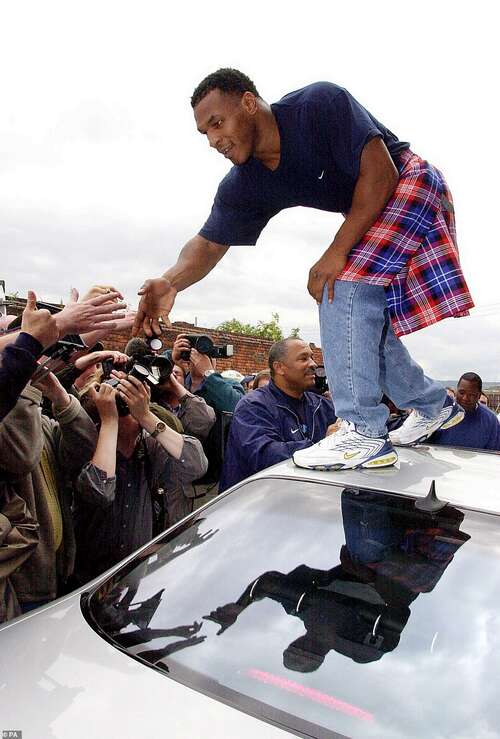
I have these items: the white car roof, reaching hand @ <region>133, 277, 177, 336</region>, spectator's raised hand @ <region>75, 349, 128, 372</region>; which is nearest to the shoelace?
the white car roof

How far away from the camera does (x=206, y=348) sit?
3.64 metres

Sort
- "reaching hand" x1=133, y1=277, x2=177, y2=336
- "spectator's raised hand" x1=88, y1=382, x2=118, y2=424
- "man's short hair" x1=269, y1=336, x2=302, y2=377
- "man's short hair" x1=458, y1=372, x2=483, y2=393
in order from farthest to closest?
"man's short hair" x1=458, y1=372, x2=483, y2=393 → "man's short hair" x1=269, y1=336, x2=302, y2=377 → "spectator's raised hand" x1=88, y1=382, x2=118, y2=424 → "reaching hand" x1=133, y1=277, x2=177, y2=336

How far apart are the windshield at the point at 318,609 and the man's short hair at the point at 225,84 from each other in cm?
117

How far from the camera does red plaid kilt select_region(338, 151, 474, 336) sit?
1.97 m

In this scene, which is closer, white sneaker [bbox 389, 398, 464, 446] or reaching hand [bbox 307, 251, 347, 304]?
reaching hand [bbox 307, 251, 347, 304]

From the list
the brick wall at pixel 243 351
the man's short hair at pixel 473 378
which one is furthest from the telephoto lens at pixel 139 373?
the brick wall at pixel 243 351

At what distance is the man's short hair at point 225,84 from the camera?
74.5 inches

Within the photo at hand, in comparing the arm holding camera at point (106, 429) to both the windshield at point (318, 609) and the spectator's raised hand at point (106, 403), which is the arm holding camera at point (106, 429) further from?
the windshield at point (318, 609)

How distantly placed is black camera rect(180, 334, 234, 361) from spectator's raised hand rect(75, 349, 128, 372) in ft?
2.41

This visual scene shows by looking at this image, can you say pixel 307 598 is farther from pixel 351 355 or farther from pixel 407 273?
pixel 407 273

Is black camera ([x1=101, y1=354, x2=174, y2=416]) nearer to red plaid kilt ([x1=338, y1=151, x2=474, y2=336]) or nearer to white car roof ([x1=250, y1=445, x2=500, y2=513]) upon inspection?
white car roof ([x1=250, y1=445, x2=500, y2=513])

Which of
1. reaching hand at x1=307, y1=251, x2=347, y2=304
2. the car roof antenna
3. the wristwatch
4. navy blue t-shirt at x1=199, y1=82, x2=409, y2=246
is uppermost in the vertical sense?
navy blue t-shirt at x1=199, y1=82, x2=409, y2=246

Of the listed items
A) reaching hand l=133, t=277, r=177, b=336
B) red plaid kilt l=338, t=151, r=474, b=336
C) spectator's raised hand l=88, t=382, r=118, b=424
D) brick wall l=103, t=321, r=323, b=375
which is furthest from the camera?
brick wall l=103, t=321, r=323, b=375

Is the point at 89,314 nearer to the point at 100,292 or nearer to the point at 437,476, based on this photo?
the point at 100,292
